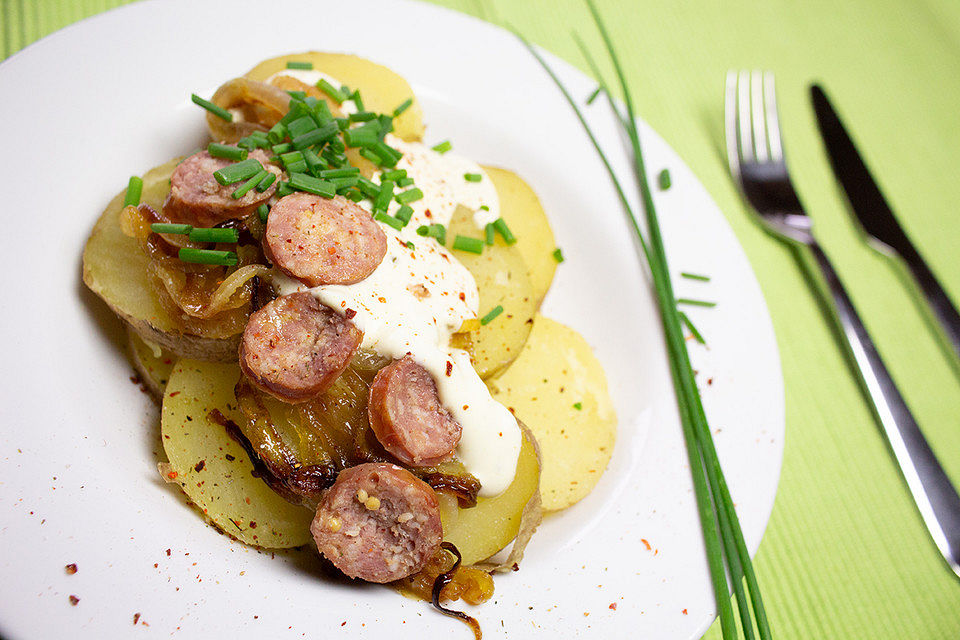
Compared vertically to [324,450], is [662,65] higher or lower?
higher

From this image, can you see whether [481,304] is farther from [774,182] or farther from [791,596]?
[774,182]

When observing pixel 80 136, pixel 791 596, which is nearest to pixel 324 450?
pixel 80 136

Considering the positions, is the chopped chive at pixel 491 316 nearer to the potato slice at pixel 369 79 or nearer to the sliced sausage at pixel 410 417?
the sliced sausage at pixel 410 417

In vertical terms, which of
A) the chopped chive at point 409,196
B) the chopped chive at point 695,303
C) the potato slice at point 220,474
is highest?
the chopped chive at point 409,196

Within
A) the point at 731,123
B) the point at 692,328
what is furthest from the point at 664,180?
the point at 731,123

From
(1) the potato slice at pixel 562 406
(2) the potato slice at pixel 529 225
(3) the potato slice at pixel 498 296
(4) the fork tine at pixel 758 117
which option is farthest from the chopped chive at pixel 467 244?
(4) the fork tine at pixel 758 117

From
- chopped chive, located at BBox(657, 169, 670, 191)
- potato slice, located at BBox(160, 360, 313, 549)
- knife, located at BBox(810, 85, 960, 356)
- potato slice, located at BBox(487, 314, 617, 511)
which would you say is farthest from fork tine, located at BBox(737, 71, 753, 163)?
potato slice, located at BBox(160, 360, 313, 549)
